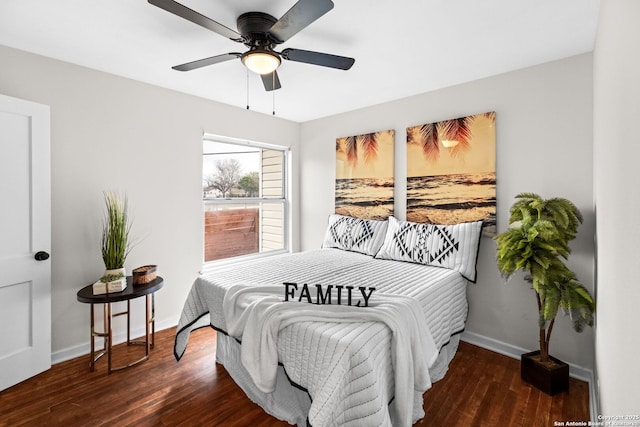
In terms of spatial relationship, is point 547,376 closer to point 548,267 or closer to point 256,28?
point 548,267

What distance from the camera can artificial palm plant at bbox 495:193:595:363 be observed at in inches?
77.5

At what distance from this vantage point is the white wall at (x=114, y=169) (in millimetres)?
2508

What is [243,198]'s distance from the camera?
403cm

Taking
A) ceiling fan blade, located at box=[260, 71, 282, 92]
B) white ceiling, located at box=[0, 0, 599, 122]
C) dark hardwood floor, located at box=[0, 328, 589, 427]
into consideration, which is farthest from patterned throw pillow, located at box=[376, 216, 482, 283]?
ceiling fan blade, located at box=[260, 71, 282, 92]

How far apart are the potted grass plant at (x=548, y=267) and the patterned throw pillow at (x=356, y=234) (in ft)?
4.43

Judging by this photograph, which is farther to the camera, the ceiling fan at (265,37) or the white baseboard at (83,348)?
the white baseboard at (83,348)

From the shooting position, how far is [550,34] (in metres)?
2.09

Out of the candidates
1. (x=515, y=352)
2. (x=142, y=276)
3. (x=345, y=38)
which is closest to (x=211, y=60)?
(x=345, y=38)

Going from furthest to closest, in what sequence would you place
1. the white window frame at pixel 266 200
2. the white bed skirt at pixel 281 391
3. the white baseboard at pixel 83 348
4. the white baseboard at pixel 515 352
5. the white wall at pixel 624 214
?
the white window frame at pixel 266 200 → the white baseboard at pixel 83 348 → the white baseboard at pixel 515 352 → the white bed skirt at pixel 281 391 → the white wall at pixel 624 214

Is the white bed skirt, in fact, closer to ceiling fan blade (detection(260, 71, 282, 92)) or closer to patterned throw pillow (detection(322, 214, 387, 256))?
patterned throw pillow (detection(322, 214, 387, 256))

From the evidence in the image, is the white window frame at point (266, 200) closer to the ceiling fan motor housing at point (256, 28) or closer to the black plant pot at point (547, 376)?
the ceiling fan motor housing at point (256, 28)

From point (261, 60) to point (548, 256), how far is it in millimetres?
2285

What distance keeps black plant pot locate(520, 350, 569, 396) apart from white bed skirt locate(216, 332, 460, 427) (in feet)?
1.78

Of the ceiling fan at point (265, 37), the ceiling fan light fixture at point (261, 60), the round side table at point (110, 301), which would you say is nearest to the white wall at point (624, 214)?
the ceiling fan at point (265, 37)
